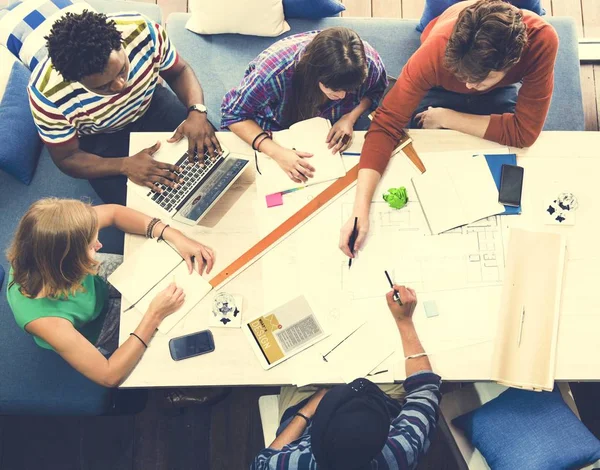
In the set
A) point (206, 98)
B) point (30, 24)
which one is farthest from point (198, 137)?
point (30, 24)

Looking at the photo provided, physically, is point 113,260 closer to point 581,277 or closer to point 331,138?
point 331,138

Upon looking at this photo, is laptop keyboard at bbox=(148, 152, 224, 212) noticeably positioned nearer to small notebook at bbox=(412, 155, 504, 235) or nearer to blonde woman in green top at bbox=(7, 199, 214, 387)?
blonde woman in green top at bbox=(7, 199, 214, 387)

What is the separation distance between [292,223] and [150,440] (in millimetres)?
1212

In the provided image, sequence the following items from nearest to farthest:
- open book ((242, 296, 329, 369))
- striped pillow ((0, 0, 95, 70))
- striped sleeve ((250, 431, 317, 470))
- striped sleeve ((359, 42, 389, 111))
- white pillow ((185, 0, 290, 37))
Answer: striped sleeve ((250, 431, 317, 470)) → open book ((242, 296, 329, 369)) → striped sleeve ((359, 42, 389, 111)) → striped pillow ((0, 0, 95, 70)) → white pillow ((185, 0, 290, 37))

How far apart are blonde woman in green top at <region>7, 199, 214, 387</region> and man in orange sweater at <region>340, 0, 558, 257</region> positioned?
22.1 inches

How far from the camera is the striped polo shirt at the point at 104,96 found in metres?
1.75

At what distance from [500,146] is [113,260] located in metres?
1.39

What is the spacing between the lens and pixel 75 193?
7.33 ft

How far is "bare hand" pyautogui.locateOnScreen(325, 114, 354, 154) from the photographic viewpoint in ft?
6.07

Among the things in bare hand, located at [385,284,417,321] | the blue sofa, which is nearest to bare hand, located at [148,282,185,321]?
the blue sofa

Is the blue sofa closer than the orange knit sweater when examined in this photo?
No

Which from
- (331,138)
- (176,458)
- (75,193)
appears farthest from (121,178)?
(176,458)

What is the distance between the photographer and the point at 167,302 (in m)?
1.68

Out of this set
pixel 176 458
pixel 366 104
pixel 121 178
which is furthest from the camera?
pixel 176 458
